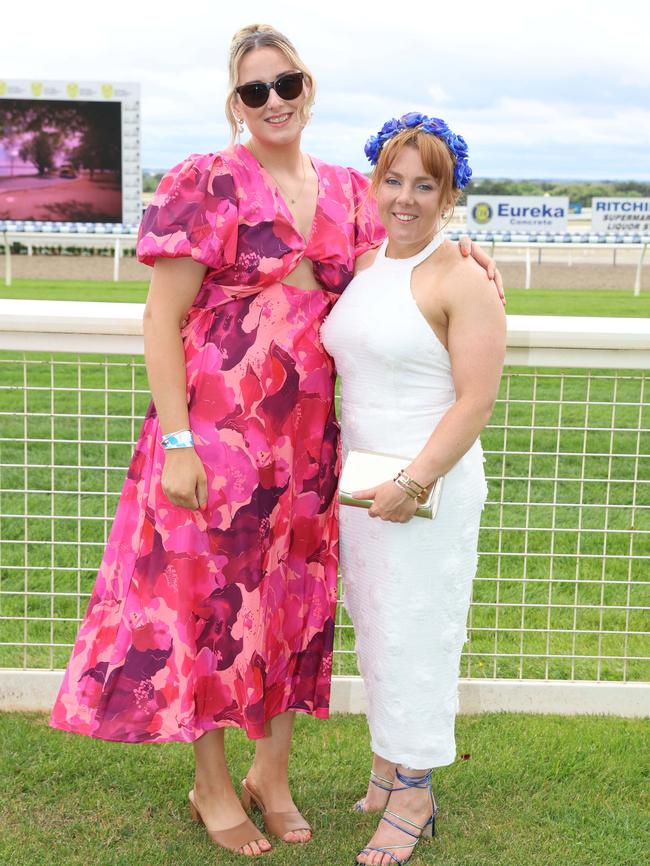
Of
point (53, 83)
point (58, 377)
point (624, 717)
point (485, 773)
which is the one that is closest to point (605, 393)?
point (58, 377)

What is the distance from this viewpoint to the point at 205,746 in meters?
2.88

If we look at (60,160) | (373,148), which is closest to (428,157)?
(373,148)

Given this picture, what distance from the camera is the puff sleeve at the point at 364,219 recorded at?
2.81m


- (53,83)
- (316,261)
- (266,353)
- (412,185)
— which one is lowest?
(266,353)

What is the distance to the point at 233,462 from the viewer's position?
2662 millimetres

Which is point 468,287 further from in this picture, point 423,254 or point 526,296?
point 526,296

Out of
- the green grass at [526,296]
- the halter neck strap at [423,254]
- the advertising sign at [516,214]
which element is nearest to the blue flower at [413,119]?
the halter neck strap at [423,254]

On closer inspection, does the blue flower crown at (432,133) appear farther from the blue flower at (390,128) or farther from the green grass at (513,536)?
the green grass at (513,536)

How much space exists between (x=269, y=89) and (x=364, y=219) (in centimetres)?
42

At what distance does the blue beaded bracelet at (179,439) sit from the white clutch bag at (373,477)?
1.21 ft

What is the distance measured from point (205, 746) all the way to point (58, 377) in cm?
632

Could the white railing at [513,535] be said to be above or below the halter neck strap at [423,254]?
below

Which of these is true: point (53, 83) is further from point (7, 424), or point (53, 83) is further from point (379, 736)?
point (379, 736)

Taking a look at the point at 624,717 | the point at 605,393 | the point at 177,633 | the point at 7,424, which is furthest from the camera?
the point at 605,393
